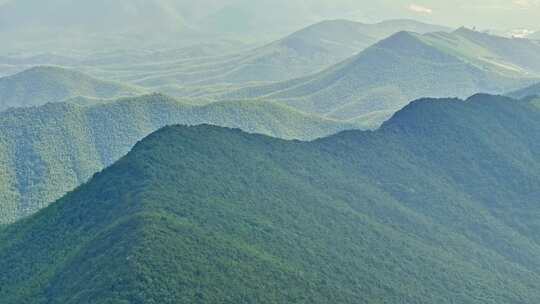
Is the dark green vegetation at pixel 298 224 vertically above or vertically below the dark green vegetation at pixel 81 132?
above

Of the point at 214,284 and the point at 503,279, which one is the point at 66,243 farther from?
the point at 503,279

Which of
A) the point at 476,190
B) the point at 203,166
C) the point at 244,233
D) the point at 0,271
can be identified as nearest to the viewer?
the point at 244,233

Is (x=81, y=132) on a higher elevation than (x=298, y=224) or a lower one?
lower

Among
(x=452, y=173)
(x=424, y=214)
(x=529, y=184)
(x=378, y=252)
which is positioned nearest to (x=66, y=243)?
(x=378, y=252)

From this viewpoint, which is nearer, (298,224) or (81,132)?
(298,224)
